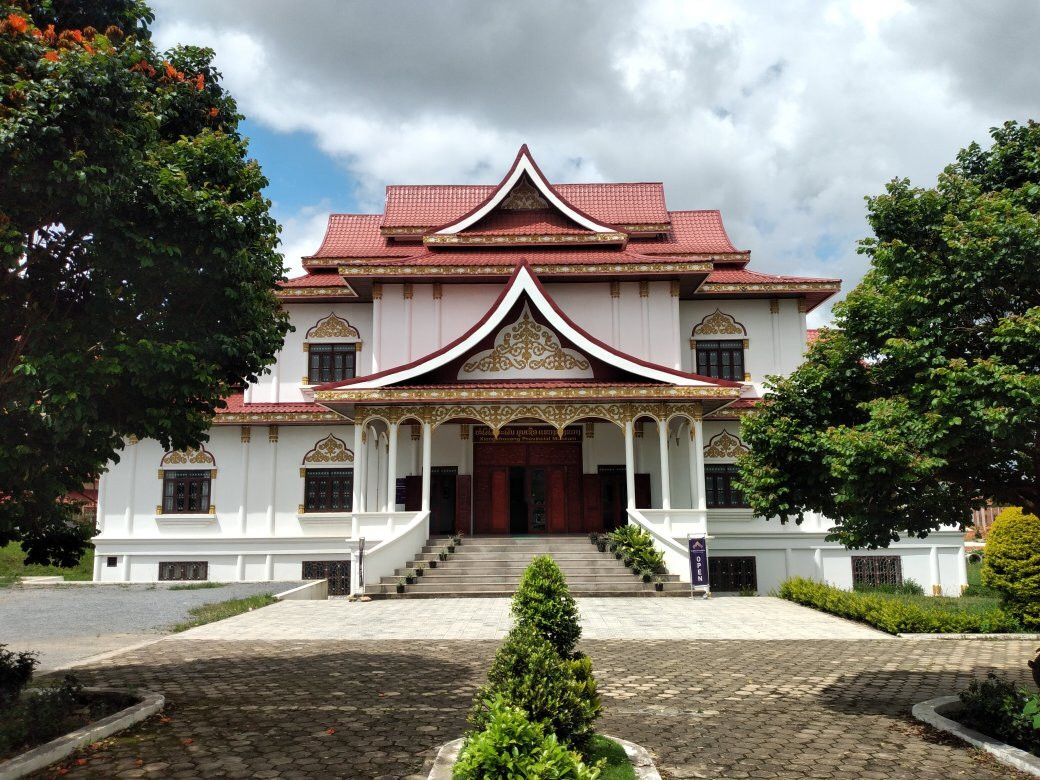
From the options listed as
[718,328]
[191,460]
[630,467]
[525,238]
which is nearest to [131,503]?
[191,460]

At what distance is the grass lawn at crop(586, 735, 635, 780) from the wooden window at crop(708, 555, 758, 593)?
15403 millimetres

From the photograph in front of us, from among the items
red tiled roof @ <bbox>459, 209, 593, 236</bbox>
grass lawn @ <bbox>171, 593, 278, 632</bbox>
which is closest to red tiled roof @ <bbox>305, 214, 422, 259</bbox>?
red tiled roof @ <bbox>459, 209, 593, 236</bbox>

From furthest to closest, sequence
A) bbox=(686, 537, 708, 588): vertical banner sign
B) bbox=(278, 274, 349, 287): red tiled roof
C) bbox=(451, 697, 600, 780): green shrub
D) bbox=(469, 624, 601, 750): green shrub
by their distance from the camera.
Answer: bbox=(278, 274, 349, 287): red tiled roof → bbox=(686, 537, 708, 588): vertical banner sign → bbox=(469, 624, 601, 750): green shrub → bbox=(451, 697, 600, 780): green shrub

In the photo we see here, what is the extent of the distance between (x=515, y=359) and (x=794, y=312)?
888 cm

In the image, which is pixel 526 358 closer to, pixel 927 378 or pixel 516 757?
pixel 927 378

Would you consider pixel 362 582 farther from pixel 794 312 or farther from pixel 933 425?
pixel 794 312

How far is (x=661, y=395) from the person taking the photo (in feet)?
56.8

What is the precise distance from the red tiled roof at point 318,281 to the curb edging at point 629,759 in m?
17.6

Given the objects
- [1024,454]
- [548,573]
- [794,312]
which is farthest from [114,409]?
[794,312]

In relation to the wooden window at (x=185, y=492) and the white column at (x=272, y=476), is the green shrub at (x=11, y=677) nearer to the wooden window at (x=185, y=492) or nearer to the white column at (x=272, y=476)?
the white column at (x=272, y=476)

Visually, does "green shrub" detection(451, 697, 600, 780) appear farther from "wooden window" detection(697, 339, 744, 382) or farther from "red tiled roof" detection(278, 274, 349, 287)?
"red tiled roof" detection(278, 274, 349, 287)

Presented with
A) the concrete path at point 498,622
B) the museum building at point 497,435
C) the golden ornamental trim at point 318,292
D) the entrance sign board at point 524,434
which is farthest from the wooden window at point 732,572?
the golden ornamental trim at point 318,292

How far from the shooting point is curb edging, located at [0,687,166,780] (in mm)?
5145

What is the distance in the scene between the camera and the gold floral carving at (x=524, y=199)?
75.6ft
